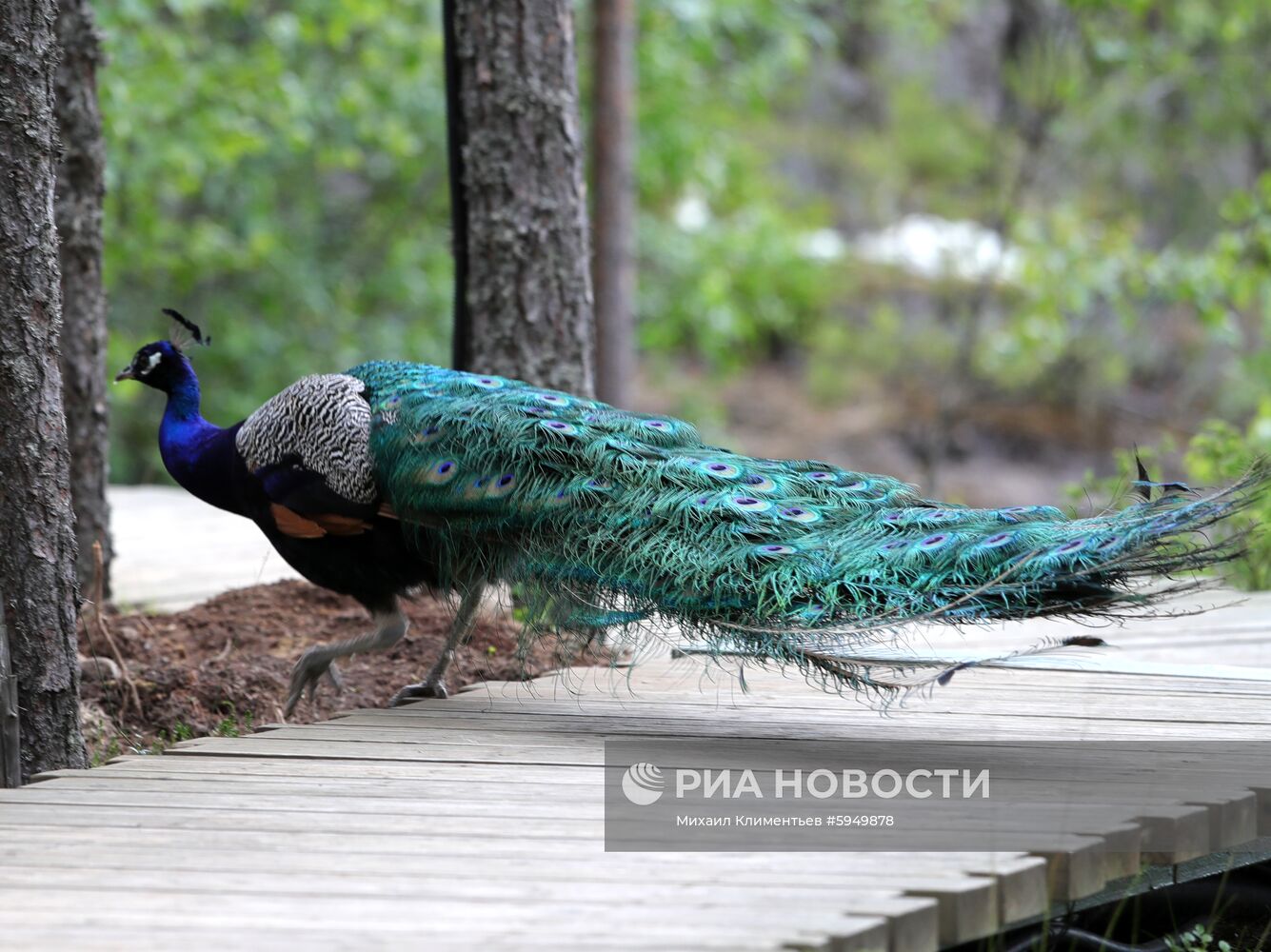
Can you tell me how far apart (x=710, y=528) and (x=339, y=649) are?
49.9 inches

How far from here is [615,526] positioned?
3.74 meters

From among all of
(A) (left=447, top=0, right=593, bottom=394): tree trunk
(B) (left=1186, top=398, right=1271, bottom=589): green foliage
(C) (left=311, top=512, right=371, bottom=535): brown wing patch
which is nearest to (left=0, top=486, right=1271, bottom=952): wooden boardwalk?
(C) (left=311, top=512, right=371, bottom=535): brown wing patch

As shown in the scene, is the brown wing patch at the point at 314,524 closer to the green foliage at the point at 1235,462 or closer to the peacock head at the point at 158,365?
the peacock head at the point at 158,365

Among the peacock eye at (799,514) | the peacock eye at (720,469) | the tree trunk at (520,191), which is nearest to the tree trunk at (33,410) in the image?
the peacock eye at (720,469)

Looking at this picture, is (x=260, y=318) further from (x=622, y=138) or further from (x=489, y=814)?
(x=489, y=814)

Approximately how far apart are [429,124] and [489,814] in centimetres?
945

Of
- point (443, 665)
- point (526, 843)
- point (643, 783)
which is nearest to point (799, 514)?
point (643, 783)

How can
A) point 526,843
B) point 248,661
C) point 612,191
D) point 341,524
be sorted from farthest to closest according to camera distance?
point 612,191, point 248,661, point 341,524, point 526,843

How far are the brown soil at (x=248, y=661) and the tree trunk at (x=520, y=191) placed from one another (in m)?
1.07

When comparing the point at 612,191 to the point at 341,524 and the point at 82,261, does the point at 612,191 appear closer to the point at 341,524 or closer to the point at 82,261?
the point at 82,261

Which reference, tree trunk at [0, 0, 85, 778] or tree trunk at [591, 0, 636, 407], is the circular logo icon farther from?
tree trunk at [591, 0, 636, 407]

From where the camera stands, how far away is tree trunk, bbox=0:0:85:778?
11.5 ft

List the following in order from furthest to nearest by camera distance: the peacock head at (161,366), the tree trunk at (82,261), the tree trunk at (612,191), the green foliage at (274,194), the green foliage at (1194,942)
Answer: the green foliage at (274,194), the tree trunk at (612,191), the tree trunk at (82,261), the peacock head at (161,366), the green foliage at (1194,942)

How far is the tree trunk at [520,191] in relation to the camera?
5426mm
